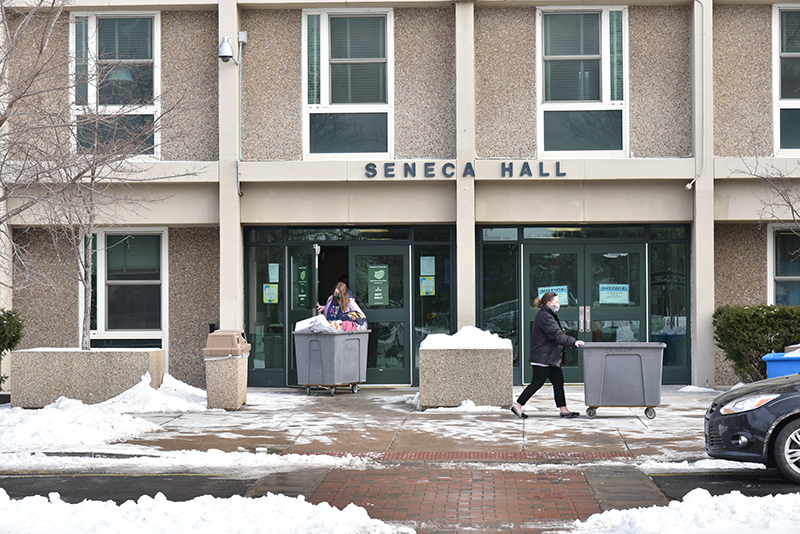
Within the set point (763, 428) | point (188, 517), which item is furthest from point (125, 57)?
point (763, 428)

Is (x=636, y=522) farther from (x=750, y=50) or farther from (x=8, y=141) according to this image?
(x=750, y=50)

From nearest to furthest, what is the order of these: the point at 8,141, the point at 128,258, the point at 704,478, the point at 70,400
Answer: the point at 704,478
the point at 8,141
the point at 70,400
the point at 128,258

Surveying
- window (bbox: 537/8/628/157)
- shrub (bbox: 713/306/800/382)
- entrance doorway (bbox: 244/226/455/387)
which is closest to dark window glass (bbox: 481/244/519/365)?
entrance doorway (bbox: 244/226/455/387)

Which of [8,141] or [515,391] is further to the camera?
[515,391]

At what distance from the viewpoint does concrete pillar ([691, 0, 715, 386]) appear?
15.2 metres

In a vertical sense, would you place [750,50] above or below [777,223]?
above

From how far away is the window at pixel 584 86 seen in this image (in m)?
15.8

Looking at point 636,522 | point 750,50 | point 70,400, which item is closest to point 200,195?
point 70,400

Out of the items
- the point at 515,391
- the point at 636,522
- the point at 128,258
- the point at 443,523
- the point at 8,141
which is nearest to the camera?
the point at 636,522

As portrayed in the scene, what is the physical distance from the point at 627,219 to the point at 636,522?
983cm

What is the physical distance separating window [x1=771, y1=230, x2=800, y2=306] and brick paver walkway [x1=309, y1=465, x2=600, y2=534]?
882 cm

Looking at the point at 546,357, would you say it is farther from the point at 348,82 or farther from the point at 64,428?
the point at 348,82

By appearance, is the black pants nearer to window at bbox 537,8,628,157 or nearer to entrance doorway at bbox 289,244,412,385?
entrance doorway at bbox 289,244,412,385

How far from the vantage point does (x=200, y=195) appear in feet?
51.9
